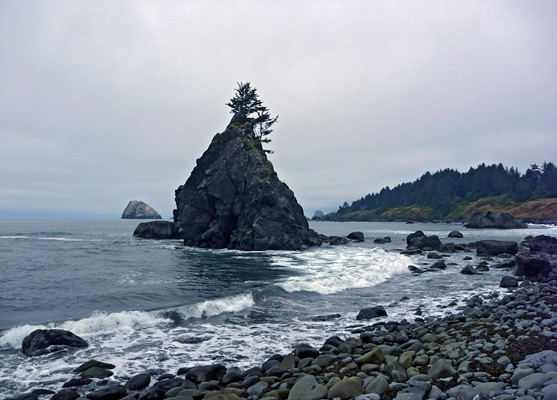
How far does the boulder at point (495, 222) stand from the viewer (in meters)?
108

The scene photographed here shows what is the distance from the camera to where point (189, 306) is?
18.4 m

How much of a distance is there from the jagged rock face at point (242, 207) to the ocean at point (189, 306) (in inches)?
754

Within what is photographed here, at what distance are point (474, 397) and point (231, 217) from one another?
52957mm

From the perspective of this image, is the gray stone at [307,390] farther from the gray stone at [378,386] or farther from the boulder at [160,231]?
the boulder at [160,231]

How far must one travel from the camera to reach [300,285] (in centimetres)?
2453

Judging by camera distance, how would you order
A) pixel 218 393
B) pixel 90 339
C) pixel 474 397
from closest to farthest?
pixel 474 397, pixel 218 393, pixel 90 339

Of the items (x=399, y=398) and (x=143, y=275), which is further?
(x=143, y=275)

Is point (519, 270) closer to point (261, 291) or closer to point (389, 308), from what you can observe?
point (389, 308)

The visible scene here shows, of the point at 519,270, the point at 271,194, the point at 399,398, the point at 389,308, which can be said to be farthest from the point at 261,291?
the point at 271,194

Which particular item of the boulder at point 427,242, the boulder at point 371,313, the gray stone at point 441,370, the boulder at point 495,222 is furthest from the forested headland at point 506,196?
the gray stone at point 441,370

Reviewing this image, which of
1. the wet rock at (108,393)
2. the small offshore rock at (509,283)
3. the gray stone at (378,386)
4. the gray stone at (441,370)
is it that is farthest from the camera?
the small offshore rock at (509,283)

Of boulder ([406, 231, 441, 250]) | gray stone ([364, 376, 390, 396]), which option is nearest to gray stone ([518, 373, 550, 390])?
gray stone ([364, 376, 390, 396])

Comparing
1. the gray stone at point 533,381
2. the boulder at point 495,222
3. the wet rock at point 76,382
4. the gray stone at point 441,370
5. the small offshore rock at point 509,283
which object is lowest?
the wet rock at point 76,382

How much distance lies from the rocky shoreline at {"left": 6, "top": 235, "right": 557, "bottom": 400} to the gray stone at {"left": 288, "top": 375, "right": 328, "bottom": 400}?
0.08 ft
